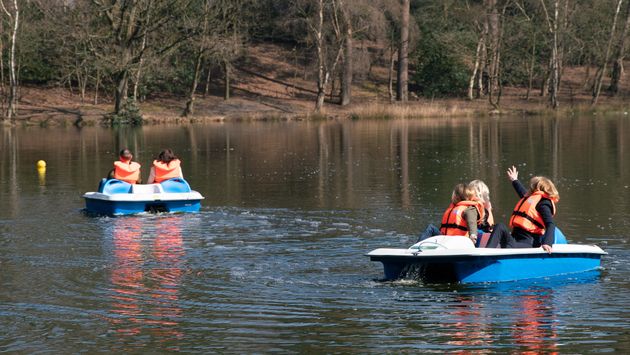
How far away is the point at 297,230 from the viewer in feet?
55.0

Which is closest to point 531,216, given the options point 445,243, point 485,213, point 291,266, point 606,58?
point 485,213

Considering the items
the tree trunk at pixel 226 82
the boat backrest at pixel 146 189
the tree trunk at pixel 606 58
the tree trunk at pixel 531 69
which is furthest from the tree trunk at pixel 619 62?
the boat backrest at pixel 146 189

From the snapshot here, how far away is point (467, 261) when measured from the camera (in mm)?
12062

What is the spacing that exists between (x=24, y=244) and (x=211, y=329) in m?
6.18

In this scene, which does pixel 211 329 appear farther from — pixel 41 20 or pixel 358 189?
pixel 41 20

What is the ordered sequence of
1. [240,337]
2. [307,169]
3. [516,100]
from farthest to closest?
[516,100] < [307,169] < [240,337]

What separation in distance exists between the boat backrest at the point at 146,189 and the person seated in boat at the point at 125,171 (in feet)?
2.81

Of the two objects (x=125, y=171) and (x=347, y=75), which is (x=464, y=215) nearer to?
(x=125, y=171)

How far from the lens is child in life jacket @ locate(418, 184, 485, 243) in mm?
12625

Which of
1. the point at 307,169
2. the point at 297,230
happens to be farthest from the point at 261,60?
the point at 297,230

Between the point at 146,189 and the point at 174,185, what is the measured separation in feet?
1.73

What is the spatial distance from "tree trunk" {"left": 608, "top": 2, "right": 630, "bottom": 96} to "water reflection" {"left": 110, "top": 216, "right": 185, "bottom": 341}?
44.4 meters

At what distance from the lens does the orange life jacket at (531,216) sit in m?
12.8

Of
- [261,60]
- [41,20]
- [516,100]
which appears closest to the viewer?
[41,20]
